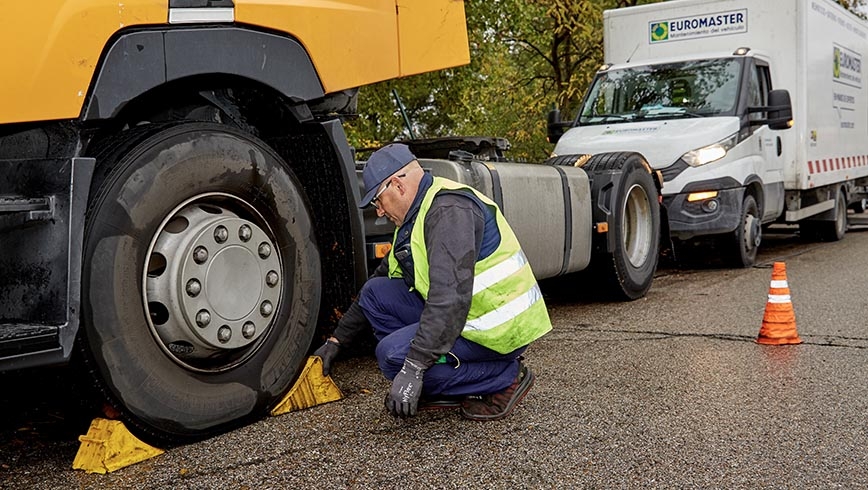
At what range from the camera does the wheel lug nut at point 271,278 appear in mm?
3617

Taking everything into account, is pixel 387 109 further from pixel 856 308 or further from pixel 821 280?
pixel 856 308

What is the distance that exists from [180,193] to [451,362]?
1242 mm

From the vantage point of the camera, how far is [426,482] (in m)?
3.11

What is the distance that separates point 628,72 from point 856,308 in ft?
14.3

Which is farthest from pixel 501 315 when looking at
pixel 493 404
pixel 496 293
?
pixel 493 404

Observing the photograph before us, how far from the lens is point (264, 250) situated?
3.59 m

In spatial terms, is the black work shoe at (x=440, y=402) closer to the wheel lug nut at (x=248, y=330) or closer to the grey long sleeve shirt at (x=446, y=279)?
the grey long sleeve shirt at (x=446, y=279)

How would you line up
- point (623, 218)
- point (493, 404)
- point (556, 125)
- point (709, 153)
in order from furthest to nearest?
1. point (556, 125)
2. point (709, 153)
3. point (623, 218)
4. point (493, 404)

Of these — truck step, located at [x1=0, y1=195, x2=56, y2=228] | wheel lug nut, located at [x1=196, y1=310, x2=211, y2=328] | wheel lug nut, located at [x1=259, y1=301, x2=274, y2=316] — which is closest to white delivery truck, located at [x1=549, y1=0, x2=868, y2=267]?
wheel lug nut, located at [x1=259, y1=301, x2=274, y2=316]

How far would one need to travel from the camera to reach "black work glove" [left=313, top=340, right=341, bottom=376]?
4049mm

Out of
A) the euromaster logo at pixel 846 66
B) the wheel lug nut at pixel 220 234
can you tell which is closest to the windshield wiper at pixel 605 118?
the euromaster logo at pixel 846 66

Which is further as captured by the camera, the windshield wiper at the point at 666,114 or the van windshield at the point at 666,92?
the van windshield at the point at 666,92

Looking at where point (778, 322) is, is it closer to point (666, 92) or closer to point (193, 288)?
point (193, 288)

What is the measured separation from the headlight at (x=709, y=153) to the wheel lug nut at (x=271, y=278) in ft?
20.2
